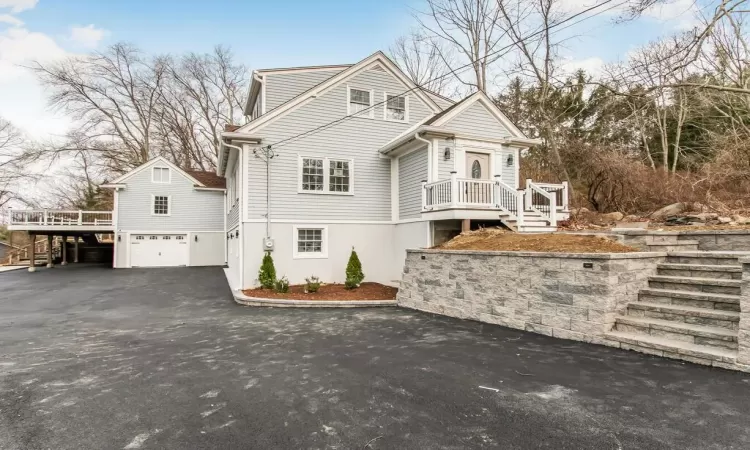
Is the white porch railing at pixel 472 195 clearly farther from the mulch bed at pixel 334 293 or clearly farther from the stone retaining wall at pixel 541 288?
the mulch bed at pixel 334 293

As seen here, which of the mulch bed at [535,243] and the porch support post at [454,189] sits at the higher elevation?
the porch support post at [454,189]

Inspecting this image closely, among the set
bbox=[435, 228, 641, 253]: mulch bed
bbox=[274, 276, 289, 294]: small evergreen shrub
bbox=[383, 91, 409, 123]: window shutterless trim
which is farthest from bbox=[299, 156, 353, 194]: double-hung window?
bbox=[435, 228, 641, 253]: mulch bed

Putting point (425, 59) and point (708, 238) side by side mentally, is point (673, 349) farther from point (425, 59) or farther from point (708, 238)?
point (425, 59)

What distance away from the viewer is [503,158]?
12.0 metres

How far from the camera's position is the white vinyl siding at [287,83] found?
1327 cm

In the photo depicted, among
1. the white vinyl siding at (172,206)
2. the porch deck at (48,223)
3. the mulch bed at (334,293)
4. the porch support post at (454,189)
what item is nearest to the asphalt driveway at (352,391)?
the mulch bed at (334,293)

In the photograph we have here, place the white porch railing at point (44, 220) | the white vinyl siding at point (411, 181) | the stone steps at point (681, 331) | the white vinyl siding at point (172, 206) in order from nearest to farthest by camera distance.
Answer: the stone steps at point (681, 331)
the white vinyl siding at point (411, 181)
the white porch railing at point (44, 220)
the white vinyl siding at point (172, 206)

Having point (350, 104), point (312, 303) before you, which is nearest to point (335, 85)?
point (350, 104)

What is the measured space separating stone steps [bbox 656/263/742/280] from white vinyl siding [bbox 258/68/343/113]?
1186 centimetres

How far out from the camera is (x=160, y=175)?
21.4 m

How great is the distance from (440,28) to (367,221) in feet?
49.1

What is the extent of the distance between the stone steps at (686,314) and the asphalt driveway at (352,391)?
0.86 metres

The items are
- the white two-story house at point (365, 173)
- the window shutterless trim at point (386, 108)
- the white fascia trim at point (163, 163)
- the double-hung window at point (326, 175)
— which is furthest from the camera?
the white fascia trim at point (163, 163)

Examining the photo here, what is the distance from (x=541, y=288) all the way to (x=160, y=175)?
2186 centimetres
